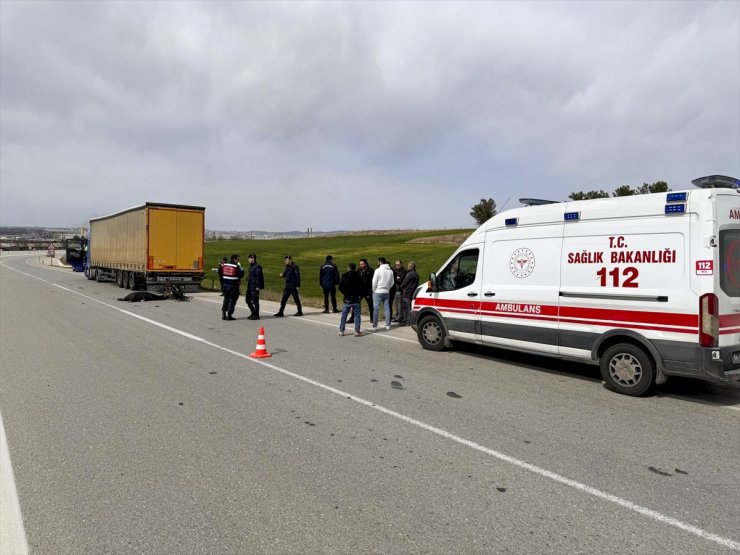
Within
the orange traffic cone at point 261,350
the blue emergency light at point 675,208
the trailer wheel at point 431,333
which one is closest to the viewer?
the blue emergency light at point 675,208

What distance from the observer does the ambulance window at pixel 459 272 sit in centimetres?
875

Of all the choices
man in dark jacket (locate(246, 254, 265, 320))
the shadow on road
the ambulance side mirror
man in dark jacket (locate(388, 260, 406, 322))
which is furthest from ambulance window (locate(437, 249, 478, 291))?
man in dark jacket (locate(246, 254, 265, 320))

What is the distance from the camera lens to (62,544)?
3.04 m

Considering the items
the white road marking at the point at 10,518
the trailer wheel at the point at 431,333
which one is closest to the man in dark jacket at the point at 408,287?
the trailer wheel at the point at 431,333

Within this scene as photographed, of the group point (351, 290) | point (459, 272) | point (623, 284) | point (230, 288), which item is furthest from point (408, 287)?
point (623, 284)

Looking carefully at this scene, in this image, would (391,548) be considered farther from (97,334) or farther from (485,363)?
(97,334)

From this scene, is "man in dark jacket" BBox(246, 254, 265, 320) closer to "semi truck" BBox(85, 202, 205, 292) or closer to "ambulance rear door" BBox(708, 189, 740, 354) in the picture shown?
"semi truck" BBox(85, 202, 205, 292)

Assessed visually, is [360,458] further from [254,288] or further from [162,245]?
[162,245]

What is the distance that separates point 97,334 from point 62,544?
8834mm

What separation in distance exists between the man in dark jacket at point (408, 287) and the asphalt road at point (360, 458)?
15.6ft

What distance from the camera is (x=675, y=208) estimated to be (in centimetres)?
610

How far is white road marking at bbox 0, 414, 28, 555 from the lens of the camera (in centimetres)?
303

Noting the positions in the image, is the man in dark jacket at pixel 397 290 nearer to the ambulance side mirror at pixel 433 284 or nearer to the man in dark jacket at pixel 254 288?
the man in dark jacket at pixel 254 288

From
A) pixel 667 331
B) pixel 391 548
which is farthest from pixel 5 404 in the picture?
pixel 667 331
